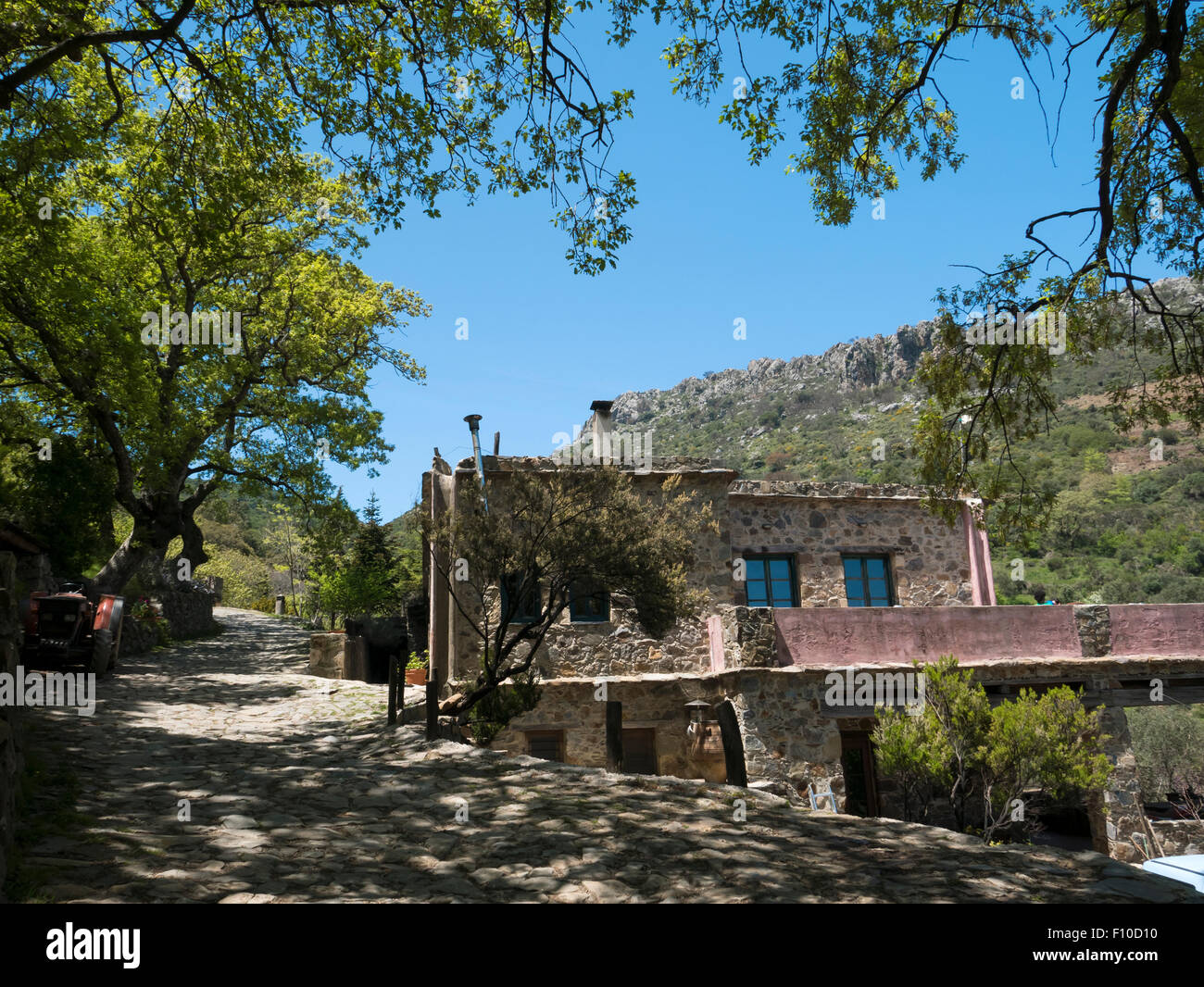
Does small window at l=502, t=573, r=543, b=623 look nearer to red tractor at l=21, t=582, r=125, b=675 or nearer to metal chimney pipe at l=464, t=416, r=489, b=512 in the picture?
metal chimney pipe at l=464, t=416, r=489, b=512

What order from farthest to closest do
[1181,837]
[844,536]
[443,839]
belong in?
[844,536] → [1181,837] → [443,839]

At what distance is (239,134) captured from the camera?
9312 mm

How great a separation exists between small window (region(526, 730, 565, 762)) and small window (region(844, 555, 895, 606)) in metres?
6.51

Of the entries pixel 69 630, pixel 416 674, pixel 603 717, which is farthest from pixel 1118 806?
pixel 69 630

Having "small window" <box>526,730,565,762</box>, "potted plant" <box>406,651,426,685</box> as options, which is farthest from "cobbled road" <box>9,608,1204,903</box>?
"potted plant" <box>406,651,426,685</box>

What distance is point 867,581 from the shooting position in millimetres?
15969

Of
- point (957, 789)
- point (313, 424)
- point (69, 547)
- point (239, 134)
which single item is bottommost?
point (957, 789)

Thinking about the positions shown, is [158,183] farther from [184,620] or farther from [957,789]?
[184,620]

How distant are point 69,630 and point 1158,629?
1818cm

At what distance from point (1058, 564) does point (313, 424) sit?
34753 mm

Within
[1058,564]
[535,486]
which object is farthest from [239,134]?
[1058,564]

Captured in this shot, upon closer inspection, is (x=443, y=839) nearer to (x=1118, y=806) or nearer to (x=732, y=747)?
(x=732, y=747)

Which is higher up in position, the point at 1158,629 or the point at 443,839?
the point at 1158,629
